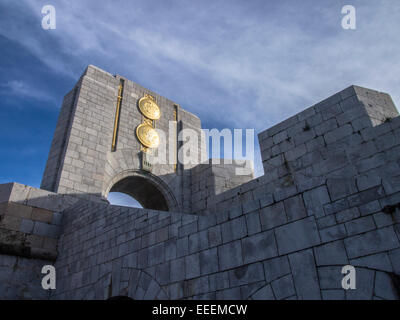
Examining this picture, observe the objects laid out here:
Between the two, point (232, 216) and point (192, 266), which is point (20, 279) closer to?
point (192, 266)

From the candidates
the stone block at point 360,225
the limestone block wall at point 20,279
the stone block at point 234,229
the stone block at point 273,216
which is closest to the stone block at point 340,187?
the stone block at point 360,225

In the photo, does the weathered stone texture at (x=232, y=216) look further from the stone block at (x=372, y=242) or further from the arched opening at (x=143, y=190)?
the arched opening at (x=143, y=190)

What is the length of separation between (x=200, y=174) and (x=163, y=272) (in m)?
8.18

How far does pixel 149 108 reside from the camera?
14.8 meters

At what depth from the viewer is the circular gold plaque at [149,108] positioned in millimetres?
14453

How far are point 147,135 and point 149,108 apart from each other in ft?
5.60

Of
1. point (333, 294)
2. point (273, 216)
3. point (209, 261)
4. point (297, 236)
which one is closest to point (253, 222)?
point (273, 216)

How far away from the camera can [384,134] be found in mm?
6070

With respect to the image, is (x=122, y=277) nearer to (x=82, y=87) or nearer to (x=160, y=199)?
(x=160, y=199)

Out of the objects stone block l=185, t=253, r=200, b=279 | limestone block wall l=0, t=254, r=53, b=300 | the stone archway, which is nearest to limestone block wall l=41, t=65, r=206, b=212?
the stone archway

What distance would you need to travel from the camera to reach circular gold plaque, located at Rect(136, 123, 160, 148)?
13.5 metres

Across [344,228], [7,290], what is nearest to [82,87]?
[7,290]

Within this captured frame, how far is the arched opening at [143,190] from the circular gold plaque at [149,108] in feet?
11.0

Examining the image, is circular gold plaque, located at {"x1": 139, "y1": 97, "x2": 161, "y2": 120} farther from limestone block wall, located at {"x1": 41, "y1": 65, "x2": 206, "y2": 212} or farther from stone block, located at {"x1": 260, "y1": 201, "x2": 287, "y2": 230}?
stone block, located at {"x1": 260, "y1": 201, "x2": 287, "y2": 230}
